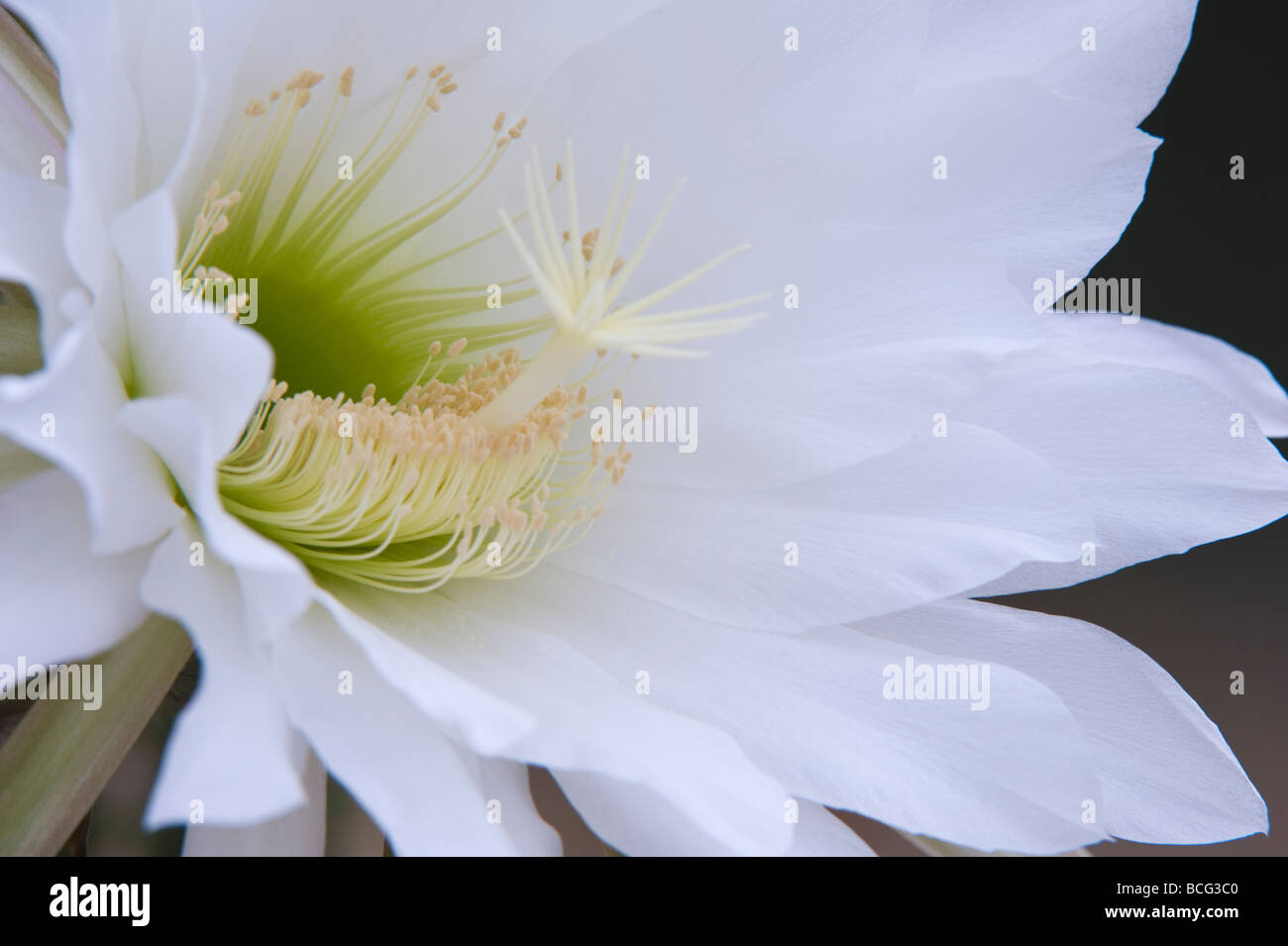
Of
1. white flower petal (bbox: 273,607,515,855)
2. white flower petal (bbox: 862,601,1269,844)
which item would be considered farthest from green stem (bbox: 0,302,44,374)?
white flower petal (bbox: 862,601,1269,844)

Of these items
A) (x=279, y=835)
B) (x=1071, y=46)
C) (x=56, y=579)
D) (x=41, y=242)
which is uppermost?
(x=1071, y=46)

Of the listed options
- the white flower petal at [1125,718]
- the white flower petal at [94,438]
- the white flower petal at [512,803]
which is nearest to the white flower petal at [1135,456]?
the white flower petal at [1125,718]

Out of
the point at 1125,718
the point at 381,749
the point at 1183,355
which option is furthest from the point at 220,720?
the point at 1183,355

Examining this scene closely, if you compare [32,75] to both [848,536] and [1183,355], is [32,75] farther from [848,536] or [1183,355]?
[1183,355]

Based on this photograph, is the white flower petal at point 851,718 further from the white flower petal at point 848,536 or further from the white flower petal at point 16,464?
the white flower petal at point 16,464

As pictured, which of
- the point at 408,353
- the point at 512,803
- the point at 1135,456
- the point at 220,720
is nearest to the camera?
the point at 220,720

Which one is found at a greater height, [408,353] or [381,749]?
[408,353]

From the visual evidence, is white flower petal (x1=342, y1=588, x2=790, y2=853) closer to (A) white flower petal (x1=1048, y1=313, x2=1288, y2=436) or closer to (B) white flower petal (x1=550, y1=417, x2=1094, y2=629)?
(B) white flower petal (x1=550, y1=417, x2=1094, y2=629)
